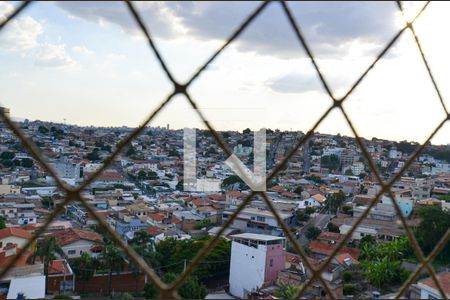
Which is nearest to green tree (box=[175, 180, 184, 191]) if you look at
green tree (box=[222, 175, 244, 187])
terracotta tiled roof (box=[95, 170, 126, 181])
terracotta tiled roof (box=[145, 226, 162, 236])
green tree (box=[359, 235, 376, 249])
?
green tree (box=[222, 175, 244, 187])

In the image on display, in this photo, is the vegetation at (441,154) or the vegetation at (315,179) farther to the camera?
the vegetation at (441,154)

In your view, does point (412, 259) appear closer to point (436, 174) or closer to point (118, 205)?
point (118, 205)

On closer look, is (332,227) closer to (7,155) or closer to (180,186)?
(180,186)

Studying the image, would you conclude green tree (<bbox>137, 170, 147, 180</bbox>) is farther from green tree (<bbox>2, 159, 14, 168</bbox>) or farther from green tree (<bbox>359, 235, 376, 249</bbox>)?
green tree (<bbox>359, 235, 376, 249</bbox>)

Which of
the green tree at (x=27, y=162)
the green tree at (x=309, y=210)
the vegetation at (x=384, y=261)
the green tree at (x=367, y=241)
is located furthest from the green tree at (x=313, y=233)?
the green tree at (x=27, y=162)

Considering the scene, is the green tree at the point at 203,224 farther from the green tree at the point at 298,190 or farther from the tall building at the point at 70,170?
the green tree at the point at 298,190

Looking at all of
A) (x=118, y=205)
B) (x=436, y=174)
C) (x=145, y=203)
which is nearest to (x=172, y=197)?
(x=145, y=203)
